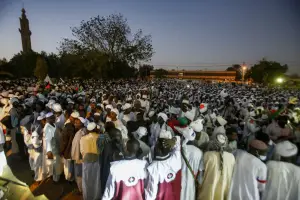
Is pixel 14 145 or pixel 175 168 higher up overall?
pixel 175 168

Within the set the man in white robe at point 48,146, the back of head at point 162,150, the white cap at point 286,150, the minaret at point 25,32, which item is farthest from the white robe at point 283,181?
the minaret at point 25,32

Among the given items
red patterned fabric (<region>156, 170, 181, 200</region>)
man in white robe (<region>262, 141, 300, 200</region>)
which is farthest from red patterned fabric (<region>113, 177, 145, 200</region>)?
man in white robe (<region>262, 141, 300, 200</region>)

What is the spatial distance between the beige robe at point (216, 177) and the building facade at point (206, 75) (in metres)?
52.2

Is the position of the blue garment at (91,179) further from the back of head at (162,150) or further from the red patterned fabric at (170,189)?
the back of head at (162,150)

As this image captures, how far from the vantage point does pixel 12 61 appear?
3591cm

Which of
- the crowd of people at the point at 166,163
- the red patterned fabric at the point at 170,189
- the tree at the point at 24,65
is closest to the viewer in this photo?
the crowd of people at the point at 166,163

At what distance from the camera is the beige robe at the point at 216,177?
3.17 m

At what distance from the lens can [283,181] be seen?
280cm

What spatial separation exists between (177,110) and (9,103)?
18.1 feet

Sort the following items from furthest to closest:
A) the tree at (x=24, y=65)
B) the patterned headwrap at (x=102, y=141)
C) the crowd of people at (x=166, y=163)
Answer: the tree at (x=24, y=65) → the patterned headwrap at (x=102, y=141) → the crowd of people at (x=166, y=163)

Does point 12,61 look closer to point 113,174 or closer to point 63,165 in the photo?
point 63,165

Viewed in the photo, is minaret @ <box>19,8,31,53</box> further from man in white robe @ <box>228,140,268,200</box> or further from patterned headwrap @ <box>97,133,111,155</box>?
man in white robe @ <box>228,140,268,200</box>

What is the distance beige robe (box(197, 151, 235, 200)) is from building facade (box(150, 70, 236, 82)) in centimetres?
5215

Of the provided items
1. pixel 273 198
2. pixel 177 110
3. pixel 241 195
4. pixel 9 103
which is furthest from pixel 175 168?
pixel 9 103
